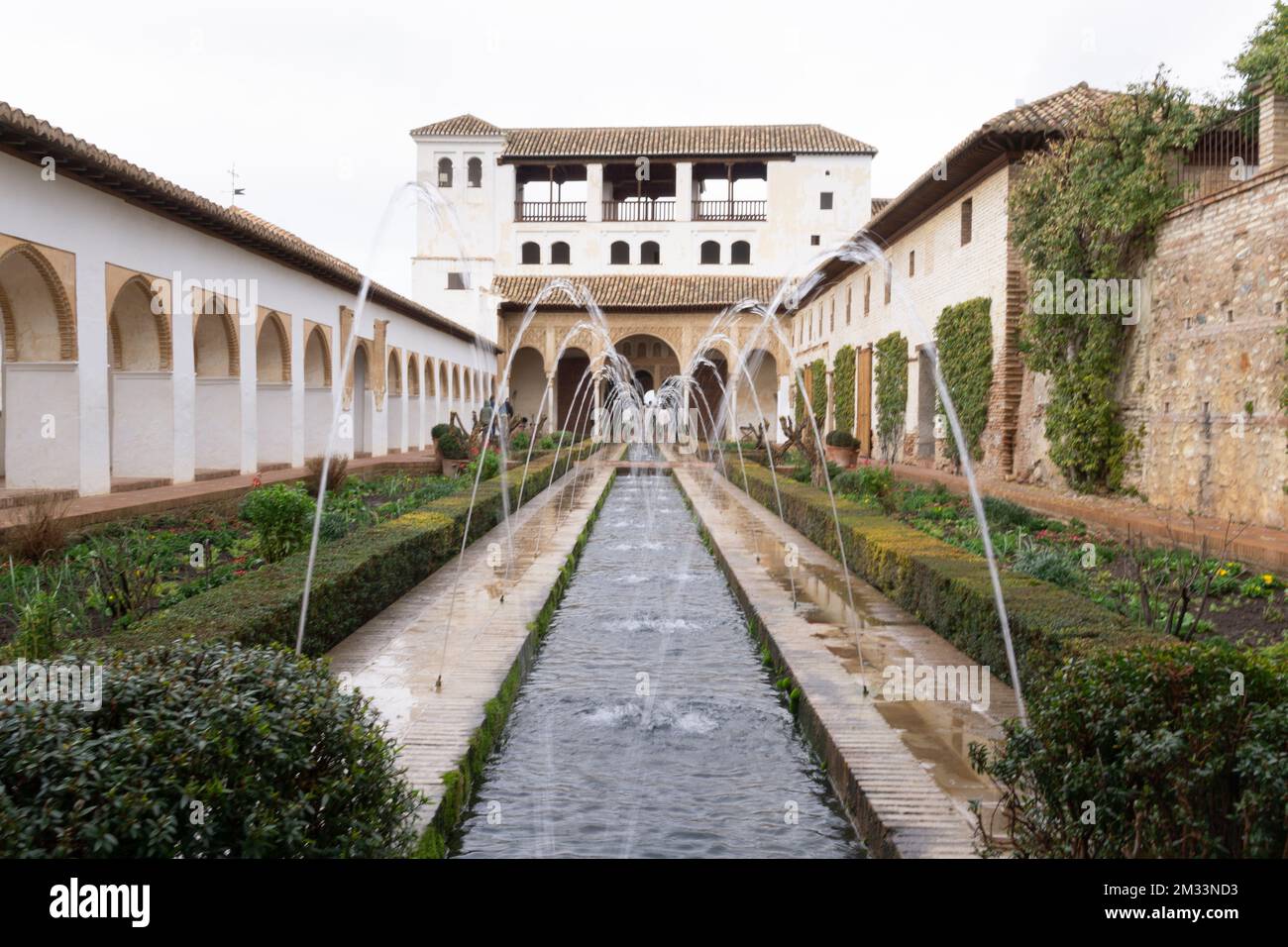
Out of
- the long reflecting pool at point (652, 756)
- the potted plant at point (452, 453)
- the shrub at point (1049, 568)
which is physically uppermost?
the potted plant at point (452, 453)

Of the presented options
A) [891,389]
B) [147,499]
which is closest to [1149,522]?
[147,499]

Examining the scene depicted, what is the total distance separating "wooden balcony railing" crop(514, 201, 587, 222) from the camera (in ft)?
134

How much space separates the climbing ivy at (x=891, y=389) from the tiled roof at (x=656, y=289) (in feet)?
46.9

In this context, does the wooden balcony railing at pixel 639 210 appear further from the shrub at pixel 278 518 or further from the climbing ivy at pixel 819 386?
the shrub at pixel 278 518

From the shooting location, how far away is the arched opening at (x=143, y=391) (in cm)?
1334

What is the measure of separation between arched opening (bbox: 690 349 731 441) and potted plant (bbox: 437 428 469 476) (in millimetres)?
20061

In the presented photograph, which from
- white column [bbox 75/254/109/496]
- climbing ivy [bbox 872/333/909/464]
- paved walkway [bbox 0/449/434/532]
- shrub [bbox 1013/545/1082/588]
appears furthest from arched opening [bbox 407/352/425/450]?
shrub [bbox 1013/545/1082/588]

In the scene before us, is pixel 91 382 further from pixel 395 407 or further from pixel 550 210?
pixel 550 210

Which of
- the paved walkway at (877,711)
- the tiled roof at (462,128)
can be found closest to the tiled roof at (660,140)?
the tiled roof at (462,128)

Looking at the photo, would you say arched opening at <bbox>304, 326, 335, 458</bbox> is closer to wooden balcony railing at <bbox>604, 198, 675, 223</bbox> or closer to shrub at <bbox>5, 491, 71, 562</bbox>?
shrub at <bbox>5, 491, 71, 562</bbox>

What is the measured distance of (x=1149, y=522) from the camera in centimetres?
1017

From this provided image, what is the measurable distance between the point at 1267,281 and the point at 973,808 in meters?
9.13

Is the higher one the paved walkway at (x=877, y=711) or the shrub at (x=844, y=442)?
the shrub at (x=844, y=442)

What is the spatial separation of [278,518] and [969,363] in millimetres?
12878
